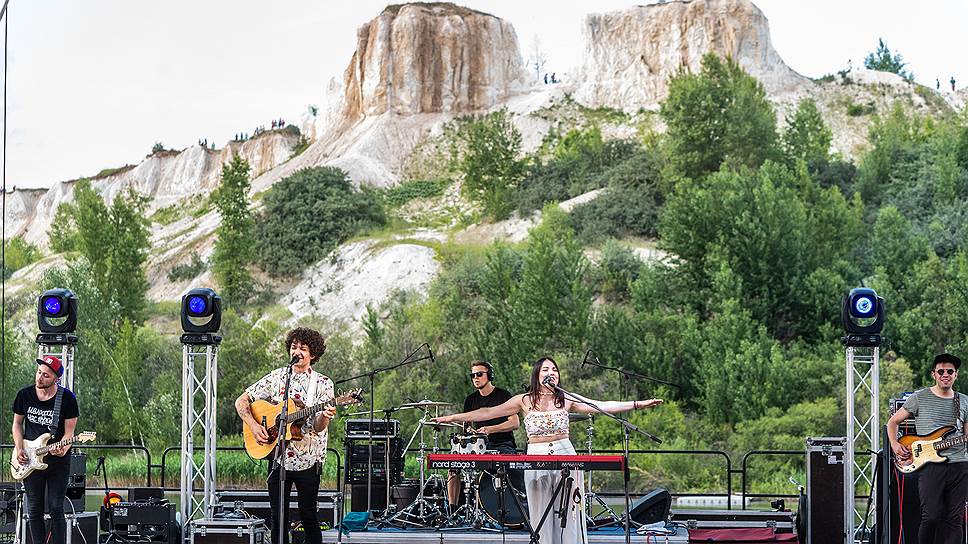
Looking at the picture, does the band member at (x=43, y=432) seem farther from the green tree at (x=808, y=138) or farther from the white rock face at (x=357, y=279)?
the green tree at (x=808, y=138)

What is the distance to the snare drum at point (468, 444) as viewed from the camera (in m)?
8.71

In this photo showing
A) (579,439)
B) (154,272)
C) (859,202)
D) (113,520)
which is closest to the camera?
(113,520)

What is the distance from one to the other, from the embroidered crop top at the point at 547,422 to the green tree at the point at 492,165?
3387 cm

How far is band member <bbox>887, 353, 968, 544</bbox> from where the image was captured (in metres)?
7.11

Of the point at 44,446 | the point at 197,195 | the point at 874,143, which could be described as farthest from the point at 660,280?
the point at 44,446

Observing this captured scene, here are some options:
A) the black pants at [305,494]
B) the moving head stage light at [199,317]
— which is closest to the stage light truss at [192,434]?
the moving head stage light at [199,317]

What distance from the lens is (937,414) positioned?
23.5 ft

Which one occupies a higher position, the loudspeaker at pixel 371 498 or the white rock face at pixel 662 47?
the white rock face at pixel 662 47

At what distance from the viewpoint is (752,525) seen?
28.6 ft

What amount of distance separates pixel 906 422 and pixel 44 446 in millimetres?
5296

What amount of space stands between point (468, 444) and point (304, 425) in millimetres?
1966

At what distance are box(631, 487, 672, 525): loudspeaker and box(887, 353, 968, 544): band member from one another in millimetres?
2064

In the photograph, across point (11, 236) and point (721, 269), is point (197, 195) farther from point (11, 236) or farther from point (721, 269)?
point (721, 269)

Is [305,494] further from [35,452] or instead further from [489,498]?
[489,498]
